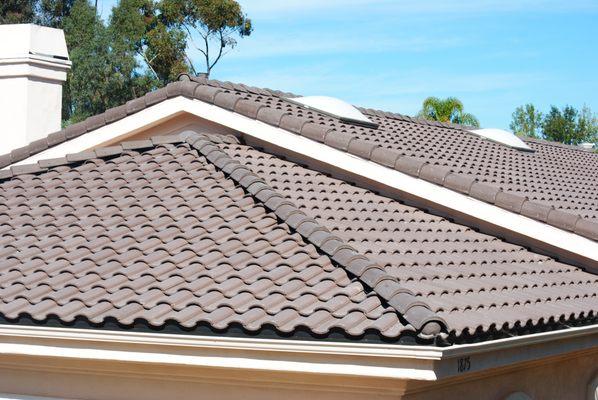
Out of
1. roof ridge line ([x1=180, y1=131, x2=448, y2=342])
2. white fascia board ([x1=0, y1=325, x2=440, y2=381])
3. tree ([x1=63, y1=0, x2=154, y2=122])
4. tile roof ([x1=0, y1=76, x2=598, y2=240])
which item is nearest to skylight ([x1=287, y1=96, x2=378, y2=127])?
tile roof ([x1=0, y1=76, x2=598, y2=240])

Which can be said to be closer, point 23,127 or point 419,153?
point 419,153

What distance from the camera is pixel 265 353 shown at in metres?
6.57

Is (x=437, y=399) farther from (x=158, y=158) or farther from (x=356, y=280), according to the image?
(x=158, y=158)

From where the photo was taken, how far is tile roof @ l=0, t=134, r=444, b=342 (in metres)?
6.84

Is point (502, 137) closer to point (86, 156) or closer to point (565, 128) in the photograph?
point (86, 156)

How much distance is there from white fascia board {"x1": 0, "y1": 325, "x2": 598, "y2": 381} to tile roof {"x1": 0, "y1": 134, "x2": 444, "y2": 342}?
0.32 ft

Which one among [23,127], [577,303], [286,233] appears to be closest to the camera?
[286,233]

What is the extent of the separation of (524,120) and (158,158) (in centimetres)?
5403

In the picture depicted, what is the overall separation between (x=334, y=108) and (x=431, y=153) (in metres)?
1.49

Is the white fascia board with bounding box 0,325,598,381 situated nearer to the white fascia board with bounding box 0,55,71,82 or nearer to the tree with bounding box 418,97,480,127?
the white fascia board with bounding box 0,55,71,82

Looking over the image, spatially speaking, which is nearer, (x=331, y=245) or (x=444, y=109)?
(x=331, y=245)

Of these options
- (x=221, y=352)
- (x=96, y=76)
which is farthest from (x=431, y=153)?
(x=96, y=76)

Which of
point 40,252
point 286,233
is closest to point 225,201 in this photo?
point 286,233

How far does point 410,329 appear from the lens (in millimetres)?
6273
